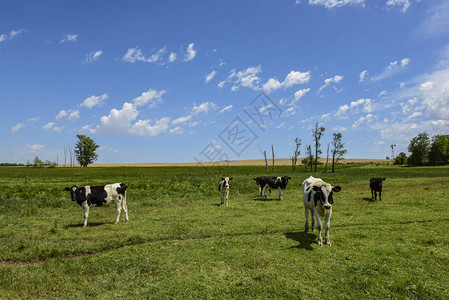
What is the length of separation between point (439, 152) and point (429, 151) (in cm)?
282

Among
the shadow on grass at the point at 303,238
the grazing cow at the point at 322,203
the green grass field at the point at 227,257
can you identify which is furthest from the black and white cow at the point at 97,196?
the grazing cow at the point at 322,203

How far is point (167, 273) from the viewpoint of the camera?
21.4ft

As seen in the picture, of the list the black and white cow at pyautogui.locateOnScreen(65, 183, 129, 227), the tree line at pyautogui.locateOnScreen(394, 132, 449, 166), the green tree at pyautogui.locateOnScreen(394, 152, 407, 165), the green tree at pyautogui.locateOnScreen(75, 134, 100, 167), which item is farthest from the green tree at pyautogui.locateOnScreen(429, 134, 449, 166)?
the green tree at pyautogui.locateOnScreen(75, 134, 100, 167)

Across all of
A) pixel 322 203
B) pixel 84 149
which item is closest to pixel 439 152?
pixel 322 203

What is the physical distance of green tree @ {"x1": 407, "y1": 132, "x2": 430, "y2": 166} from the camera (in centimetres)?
8638

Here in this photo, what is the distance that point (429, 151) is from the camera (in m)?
88.3

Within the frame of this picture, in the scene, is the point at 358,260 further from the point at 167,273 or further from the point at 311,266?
the point at 167,273

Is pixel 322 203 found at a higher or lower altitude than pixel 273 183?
higher

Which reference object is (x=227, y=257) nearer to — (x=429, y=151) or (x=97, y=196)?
(x=97, y=196)

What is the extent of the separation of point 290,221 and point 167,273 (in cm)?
709

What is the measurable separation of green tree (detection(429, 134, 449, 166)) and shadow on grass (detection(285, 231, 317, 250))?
103 metres

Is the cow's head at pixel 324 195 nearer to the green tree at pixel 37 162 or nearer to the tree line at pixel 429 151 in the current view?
the tree line at pixel 429 151

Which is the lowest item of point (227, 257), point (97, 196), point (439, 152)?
point (227, 257)

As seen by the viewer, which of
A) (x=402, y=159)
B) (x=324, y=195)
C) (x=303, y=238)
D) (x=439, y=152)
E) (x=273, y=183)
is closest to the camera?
(x=324, y=195)
